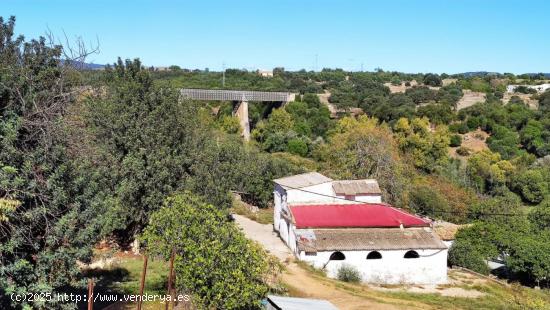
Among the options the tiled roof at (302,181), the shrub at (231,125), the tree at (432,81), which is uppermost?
the tree at (432,81)

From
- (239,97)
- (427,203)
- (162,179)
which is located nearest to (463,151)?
(427,203)

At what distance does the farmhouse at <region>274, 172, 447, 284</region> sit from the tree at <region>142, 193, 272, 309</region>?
1160cm

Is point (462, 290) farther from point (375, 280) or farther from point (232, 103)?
point (232, 103)

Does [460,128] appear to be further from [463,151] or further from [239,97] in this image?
[239,97]

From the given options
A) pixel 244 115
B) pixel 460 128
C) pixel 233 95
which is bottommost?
pixel 460 128

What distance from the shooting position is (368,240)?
25531 mm

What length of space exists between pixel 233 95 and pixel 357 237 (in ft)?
154

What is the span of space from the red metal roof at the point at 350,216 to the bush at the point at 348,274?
2.49 meters

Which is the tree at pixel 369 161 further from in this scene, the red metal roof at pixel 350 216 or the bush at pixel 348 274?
the bush at pixel 348 274

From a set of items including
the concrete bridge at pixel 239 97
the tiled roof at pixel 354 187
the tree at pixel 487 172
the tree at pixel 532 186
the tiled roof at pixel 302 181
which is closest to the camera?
the tiled roof at pixel 354 187

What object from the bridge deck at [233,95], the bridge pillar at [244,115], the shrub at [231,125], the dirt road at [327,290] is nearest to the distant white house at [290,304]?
the dirt road at [327,290]

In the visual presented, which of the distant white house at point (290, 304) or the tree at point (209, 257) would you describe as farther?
the distant white house at point (290, 304)

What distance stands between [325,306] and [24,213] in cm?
862

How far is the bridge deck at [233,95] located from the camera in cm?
6600
